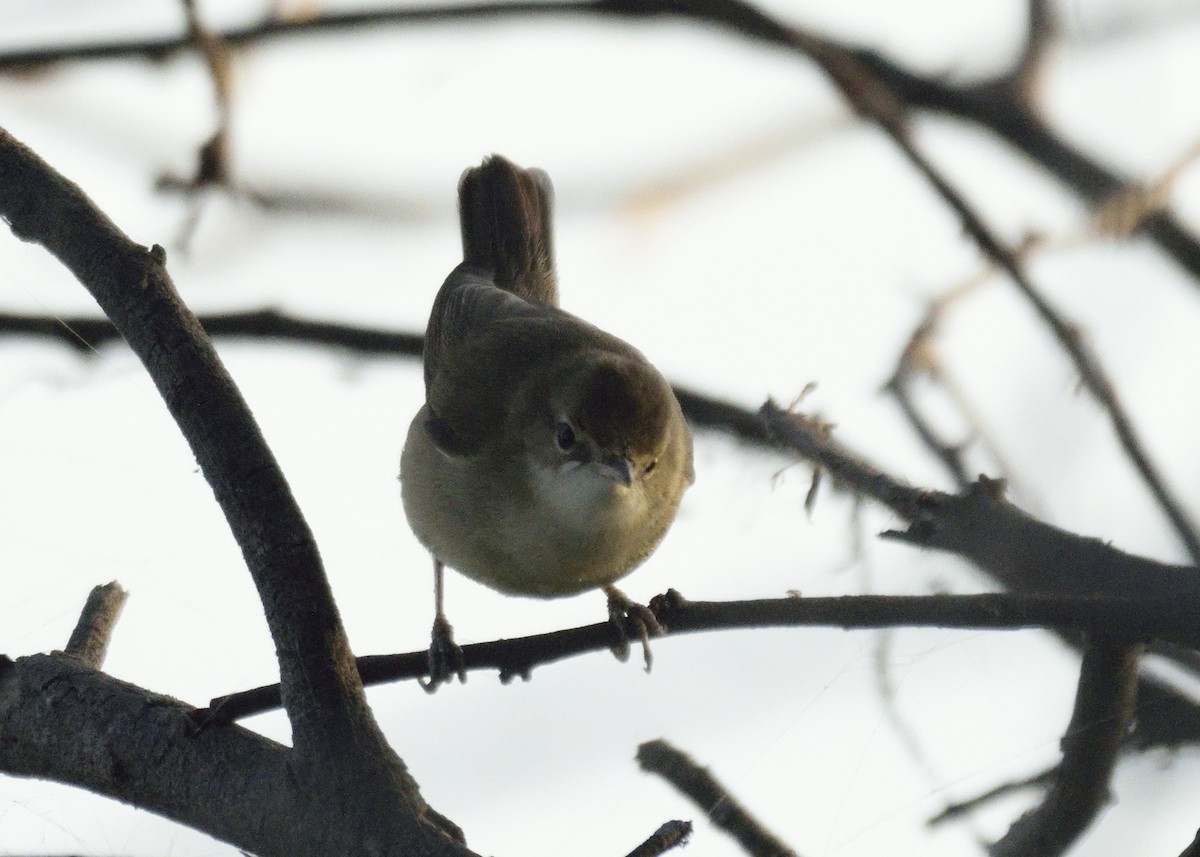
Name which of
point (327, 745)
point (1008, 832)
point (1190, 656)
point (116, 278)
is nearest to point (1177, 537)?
point (1190, 656)

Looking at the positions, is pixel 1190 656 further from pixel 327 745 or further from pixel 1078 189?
pixel 1078 189

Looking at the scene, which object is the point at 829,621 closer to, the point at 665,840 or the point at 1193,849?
the point at 665,840

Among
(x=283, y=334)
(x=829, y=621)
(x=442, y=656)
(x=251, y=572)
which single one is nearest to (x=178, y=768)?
(x=251, y=572)

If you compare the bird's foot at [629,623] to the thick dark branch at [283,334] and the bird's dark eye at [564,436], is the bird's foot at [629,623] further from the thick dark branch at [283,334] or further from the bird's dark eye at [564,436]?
the thick dark branch at [283,334]

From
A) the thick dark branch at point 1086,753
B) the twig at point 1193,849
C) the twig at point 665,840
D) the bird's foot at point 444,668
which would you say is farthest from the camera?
the bird's foot at point 444,668

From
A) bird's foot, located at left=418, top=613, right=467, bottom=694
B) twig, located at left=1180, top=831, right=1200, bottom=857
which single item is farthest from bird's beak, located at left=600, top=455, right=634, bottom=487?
twig, located at left=1180, top=831, right=1200, bottom=857

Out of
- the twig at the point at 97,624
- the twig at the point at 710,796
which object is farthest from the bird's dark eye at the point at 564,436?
the twig at the point at 710,796
